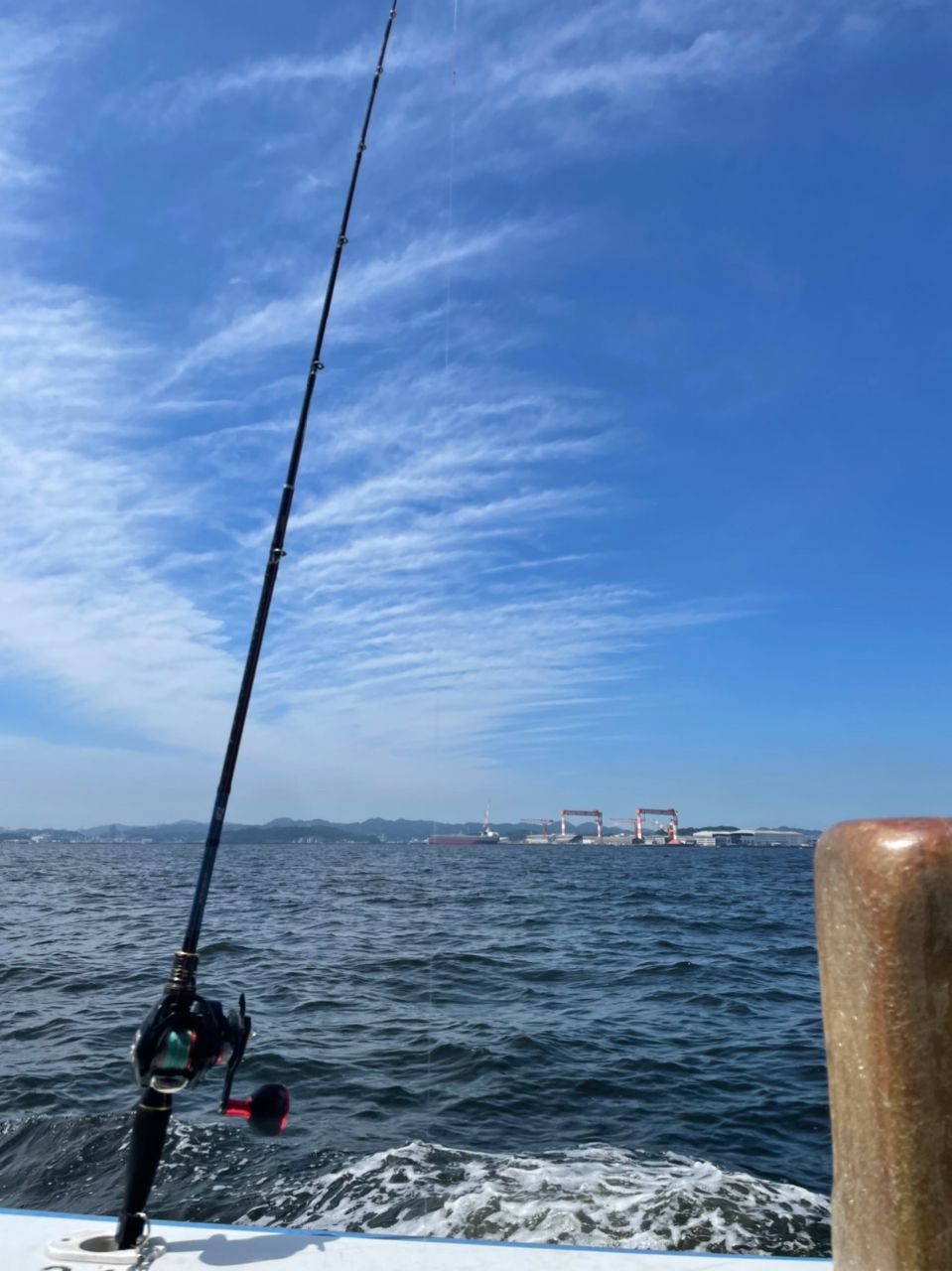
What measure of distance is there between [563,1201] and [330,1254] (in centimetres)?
291

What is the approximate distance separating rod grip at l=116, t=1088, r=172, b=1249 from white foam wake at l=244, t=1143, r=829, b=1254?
8.20 feet

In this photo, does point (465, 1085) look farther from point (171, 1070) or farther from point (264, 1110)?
point (171, 1070)

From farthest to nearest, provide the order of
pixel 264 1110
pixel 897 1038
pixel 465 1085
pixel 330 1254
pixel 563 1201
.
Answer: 1. pixel 465 1085
2. pixel 563 1201
3. pixel 264 1110
4. pixel 330 1254
5. pixel 897 1038

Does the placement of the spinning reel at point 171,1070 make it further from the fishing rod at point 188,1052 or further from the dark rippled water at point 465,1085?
the dark rippled water at point 465,1085

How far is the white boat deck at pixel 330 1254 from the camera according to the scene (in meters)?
2.89

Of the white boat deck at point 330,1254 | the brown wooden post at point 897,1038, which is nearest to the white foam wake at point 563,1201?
the white boat deck at point 330,1254

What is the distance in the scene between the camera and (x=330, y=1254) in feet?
9.88

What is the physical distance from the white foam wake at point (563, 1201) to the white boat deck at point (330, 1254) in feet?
7.30

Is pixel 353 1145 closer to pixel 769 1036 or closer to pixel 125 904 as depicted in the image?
pixel 769 1036

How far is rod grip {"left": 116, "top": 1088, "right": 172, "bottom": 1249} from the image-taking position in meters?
2.96

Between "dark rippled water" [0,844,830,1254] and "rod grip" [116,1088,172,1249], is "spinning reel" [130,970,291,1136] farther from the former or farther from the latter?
"dark rippled water" [0,844,830,1254]

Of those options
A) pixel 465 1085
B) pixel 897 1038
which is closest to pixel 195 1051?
pixel 897 1038

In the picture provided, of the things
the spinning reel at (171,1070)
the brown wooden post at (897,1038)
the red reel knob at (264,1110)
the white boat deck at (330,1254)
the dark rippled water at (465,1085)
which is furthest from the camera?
the dark rippled water at (465,1085)

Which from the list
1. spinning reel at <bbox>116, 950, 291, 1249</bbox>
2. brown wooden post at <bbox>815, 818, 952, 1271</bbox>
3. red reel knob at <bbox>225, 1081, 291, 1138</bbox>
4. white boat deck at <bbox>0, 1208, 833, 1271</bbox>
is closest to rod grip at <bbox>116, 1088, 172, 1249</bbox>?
spinning reel at <bbox>116, 950, 291, 1249</bbox>
